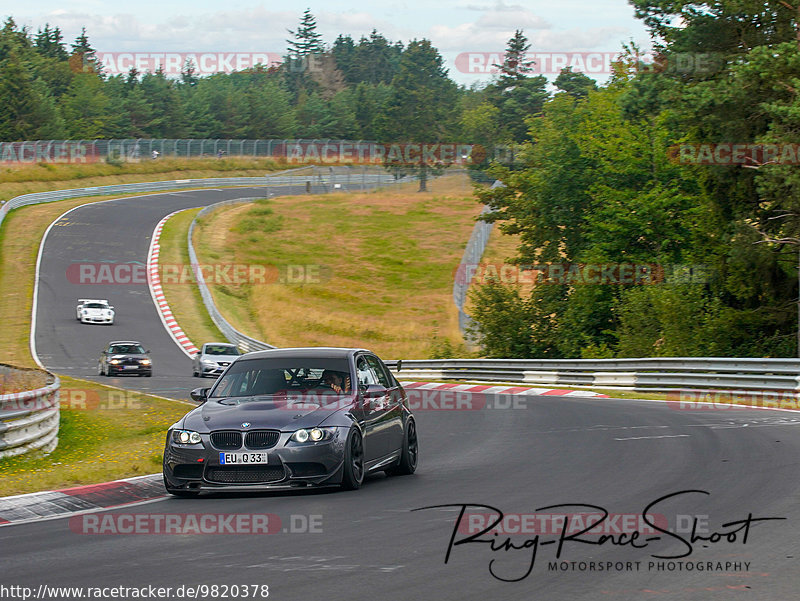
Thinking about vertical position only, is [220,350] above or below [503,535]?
below

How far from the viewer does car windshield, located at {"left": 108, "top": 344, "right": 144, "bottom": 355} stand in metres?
35.1

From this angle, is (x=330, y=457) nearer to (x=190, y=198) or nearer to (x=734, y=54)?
(x=734, y=54)

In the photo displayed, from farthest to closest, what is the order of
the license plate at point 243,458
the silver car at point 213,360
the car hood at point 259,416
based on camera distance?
the silver car at point 213,360 < the car hood at point 259,416 < the license plate at point 243,458

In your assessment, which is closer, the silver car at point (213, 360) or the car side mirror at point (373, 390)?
the car side mirror at point (373, 390)

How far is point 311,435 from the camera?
32.3 feet

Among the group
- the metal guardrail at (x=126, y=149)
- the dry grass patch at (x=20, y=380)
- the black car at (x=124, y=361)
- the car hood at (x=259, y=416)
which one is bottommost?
the black car at (x=124, y=361)

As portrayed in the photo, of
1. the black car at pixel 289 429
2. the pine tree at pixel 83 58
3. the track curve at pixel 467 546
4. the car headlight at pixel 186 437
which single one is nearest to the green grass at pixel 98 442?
the car headlight at pixel 186 437

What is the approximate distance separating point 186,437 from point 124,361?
25.6 metres

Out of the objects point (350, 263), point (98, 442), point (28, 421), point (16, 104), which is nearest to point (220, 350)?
point (98, 442)

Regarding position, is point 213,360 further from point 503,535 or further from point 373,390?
point 503,535

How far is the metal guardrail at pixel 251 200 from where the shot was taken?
45812mm

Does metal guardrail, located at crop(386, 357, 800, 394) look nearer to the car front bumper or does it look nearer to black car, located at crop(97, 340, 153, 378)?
black car, located at crop(97, 340, 153, 378)

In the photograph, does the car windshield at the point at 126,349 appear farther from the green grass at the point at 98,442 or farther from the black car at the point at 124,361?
the green grass at the point at 98,442

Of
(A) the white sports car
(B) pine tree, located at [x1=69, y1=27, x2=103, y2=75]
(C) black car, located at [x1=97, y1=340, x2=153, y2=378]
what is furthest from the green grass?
(B) pine tree, located at [x1=69, y1=27, x2=103, y2=75]
